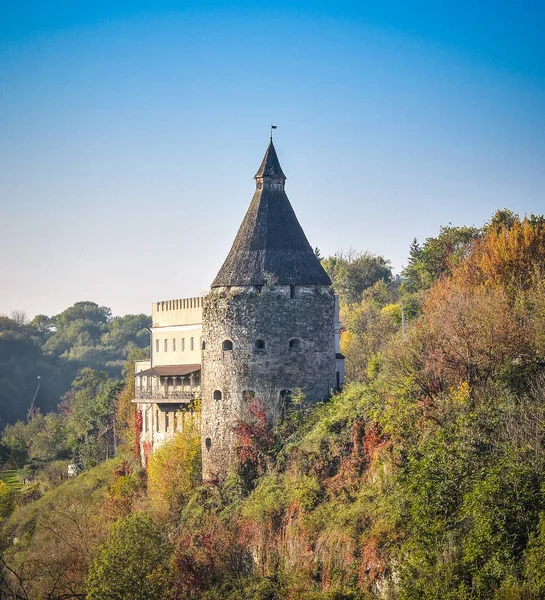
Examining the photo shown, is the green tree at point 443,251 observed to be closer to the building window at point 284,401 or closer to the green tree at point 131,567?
the building window at point 284,401

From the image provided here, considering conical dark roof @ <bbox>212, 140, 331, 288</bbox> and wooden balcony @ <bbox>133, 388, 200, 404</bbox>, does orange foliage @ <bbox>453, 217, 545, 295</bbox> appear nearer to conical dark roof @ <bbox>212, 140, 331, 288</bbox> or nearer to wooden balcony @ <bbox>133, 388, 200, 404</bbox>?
conical dark roof @ <bbox>212, 140, 331, 288</bbox>

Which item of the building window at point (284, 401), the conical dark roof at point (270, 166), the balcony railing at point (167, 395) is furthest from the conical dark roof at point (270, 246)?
the balcony railing at point (167, 395)

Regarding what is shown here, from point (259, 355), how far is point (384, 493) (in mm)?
10156

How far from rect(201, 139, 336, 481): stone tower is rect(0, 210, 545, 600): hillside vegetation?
0.87 metres

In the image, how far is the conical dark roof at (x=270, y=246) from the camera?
37469mm

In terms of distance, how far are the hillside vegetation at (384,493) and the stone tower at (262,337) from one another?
2.85ft

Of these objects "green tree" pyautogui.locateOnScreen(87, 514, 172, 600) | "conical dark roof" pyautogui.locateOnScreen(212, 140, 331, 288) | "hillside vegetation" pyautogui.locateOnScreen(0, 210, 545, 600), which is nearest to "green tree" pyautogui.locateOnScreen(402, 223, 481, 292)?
"hillside vegetation" pyautogui.locateOnScreen(0, 210, 545, 600)

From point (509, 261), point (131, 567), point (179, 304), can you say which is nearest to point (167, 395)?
point (179, 304)

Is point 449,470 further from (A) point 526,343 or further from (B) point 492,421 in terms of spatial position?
(A) point 526,343

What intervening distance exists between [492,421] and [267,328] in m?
12.3

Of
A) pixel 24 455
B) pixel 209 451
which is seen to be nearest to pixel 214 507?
pixel 209 451

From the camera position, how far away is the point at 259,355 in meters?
37.0

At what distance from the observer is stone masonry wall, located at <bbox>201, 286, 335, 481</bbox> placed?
36969 mm

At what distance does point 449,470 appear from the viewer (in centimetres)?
2544
